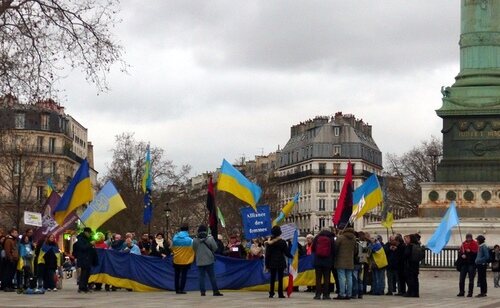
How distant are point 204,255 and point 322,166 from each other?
117 metres

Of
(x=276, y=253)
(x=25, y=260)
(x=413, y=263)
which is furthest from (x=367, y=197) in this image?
(x=25, y=260)

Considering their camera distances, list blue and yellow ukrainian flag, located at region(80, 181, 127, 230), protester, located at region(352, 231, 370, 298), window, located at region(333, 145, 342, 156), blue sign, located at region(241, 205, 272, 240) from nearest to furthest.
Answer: protester, located at region(352, 231, 370, 298), blue sign, located at region(241, 205, 272, 240), blue and yellow ukrainian flag, located at region(80, 181, 127, 230), window, located at region(333, 145, 342, 156)

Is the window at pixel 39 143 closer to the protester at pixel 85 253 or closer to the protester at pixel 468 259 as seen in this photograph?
the protester at pixel 85 253

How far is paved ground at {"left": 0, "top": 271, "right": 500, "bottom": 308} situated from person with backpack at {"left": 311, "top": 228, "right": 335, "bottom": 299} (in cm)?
41

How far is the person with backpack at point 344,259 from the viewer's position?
94.9 ft

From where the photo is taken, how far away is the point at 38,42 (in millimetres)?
31000

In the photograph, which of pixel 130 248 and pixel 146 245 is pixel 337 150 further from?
pixel 130 248

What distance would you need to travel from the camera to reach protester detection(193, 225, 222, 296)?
97.0ft

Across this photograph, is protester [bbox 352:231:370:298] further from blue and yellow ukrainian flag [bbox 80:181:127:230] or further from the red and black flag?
blue and yellow ukrainian flag [bbox 80:181:127:230]

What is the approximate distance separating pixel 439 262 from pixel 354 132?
103m

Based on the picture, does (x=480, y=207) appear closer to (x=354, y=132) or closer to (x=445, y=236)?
(x=445, y=236)

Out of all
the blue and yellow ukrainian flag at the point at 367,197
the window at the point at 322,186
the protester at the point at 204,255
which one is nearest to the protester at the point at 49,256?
the protester at the point at 204,255

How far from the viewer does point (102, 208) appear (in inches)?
1266

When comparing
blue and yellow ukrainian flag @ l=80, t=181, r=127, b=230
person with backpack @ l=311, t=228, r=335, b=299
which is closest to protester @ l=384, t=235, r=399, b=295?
person with backpack @ l=311, t=228, r=335, b=299
